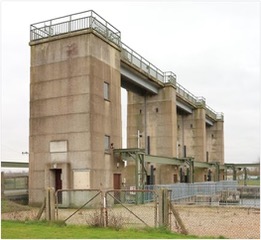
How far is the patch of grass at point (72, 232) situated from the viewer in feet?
37.6

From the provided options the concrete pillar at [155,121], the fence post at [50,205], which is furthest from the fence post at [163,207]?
the concrete pillar at [155,121]

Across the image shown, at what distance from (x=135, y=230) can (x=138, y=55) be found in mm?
26425

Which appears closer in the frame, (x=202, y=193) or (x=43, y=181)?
(x=43, y=181)

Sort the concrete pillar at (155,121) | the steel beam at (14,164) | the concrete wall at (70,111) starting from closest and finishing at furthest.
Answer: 1. the concrete wall at (70,111)
2. the steel beam at (14,164)
3. the concrete pillar at (155,121)

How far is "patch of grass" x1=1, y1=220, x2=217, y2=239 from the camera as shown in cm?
1145

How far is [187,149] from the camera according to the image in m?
58.3

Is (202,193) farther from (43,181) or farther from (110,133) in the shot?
(43,181)

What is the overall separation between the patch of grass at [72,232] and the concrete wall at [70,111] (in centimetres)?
1261

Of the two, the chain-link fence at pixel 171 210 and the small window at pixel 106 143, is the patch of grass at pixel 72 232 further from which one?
the small window at pixel 106 143

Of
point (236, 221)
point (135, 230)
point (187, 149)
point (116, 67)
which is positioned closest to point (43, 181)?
point (116, 67)

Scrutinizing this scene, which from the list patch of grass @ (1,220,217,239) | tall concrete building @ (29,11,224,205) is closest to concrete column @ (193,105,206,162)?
tall concrete building @ (29,11,224,205)

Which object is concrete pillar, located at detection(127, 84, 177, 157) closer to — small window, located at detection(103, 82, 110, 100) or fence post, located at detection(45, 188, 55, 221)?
small window, located at detection(103, 82, 110, 100)

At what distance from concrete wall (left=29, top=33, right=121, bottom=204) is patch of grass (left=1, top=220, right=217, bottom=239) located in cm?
1261

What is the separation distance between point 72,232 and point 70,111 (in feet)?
51.4
